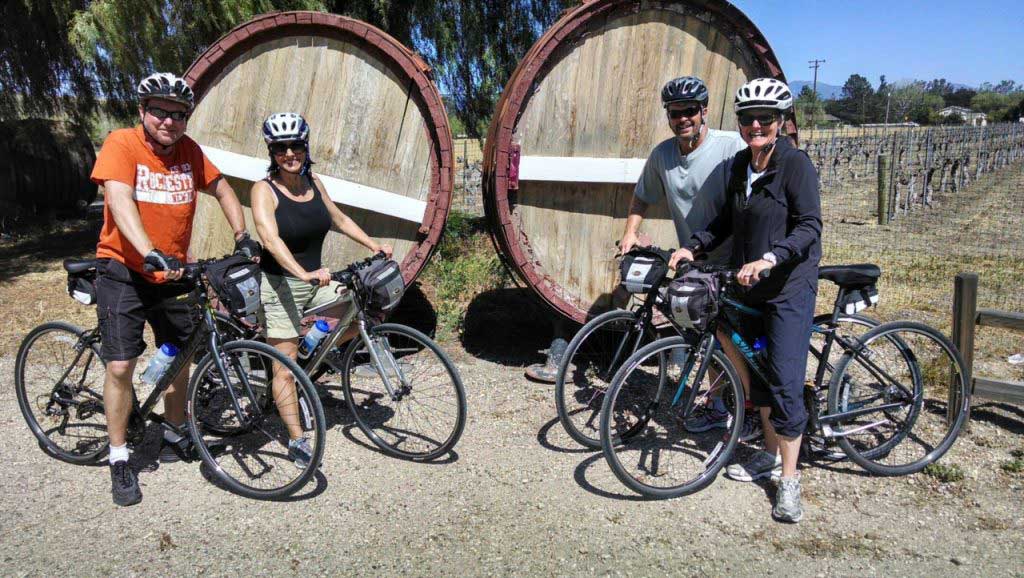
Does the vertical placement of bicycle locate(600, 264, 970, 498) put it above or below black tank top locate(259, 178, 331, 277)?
below

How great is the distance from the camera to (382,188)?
504 centimetres

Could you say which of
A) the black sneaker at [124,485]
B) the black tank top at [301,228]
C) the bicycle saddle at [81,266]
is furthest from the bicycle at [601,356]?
the bicycle saddle at [81,266]

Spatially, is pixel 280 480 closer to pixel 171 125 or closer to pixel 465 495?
pixel 465 495

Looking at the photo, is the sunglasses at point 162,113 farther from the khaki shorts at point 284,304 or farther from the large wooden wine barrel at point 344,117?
the large wooden wine barrel at point 344,117

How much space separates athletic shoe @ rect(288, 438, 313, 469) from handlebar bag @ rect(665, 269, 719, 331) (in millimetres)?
1949

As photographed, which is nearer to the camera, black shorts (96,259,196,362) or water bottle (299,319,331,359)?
black shorts (96,259,196,362)

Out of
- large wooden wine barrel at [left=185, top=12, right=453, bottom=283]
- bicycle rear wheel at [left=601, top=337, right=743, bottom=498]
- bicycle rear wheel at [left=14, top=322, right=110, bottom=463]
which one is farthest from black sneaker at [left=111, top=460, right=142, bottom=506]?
bicycle rear wheel at [left=601, top=337, right=743, bottom=498]

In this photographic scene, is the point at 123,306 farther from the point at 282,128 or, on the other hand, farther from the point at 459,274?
the point at 459,274

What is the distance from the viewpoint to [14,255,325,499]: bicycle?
360cm

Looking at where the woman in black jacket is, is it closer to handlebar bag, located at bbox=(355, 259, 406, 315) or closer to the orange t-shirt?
handlebar bag, located at bbox=(355, 259, 406, 315)

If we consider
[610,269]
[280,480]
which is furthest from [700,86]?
[280,480]

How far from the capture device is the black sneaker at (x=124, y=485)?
3.62m

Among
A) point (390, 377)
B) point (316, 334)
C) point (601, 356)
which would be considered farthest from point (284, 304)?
point (601, 356)

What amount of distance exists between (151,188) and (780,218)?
9.76 feet
